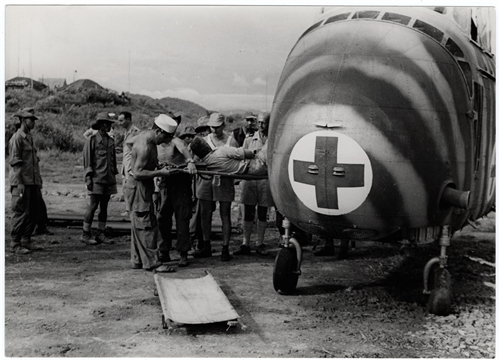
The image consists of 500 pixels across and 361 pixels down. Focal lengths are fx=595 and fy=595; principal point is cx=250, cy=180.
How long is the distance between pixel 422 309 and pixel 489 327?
652 millimetres

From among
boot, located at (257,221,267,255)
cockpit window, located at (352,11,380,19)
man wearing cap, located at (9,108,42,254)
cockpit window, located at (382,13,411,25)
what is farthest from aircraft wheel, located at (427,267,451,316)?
man wearing cap, located at (9,108,42,254)

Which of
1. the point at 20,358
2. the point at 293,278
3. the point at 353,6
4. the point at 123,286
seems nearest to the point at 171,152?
the point at 123,286

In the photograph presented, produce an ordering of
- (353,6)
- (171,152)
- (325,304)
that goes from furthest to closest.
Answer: (171,152) → (325,304) → (353,6)

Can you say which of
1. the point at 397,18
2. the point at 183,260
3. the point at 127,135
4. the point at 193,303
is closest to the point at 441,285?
the point at 193,303

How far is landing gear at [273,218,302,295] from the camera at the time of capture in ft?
20.7

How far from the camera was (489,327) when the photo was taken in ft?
18.2

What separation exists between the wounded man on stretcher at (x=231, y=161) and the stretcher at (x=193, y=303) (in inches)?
53.3

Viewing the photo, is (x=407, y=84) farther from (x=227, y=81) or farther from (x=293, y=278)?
(x=227, y=81)

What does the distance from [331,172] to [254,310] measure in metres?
1.67

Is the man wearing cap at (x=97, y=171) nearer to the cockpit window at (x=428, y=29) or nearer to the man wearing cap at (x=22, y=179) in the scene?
the man wearing cap at (x=22, y=179)

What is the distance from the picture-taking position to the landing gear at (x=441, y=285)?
571cm

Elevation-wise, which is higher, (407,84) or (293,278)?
(407,84)

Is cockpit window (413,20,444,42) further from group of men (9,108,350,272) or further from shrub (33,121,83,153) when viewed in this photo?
shrub (33,121,83,153)

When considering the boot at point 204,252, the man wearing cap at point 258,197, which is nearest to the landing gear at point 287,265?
the man wearing cap at point 258,197
